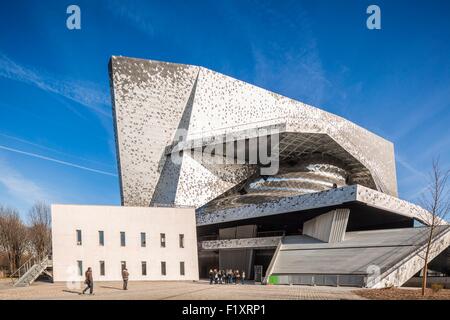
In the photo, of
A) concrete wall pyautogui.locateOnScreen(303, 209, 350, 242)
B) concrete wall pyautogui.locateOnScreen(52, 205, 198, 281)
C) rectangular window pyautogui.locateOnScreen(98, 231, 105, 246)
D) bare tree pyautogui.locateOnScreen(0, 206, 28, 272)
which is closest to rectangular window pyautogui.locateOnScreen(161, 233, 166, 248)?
concrete wall pyautogui.locateOnScreen(52, 205, 198, 281)

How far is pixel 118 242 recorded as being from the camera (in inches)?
1339

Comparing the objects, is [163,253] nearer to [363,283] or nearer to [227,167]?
[227,167]

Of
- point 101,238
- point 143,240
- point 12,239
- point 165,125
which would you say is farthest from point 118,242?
point 12,239

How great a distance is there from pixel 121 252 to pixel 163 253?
3.54 m

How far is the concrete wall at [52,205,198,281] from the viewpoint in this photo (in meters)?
32.7

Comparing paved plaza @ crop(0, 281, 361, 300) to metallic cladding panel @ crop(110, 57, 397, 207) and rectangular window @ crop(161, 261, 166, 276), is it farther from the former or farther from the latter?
metallic cladding panel @ crop(110, 57, 397, 207)

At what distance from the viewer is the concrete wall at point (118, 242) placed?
3272cm

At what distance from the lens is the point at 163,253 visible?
3522cm

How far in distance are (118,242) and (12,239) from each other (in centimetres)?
3174

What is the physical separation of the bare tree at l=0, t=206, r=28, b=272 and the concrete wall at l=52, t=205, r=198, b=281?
2903cm

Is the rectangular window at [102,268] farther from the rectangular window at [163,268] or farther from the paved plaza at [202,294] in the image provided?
the paved plaza at [202,294]

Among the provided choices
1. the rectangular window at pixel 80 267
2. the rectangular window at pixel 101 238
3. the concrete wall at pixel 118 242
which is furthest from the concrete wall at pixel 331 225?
the rectangular window at pixel 80 267
